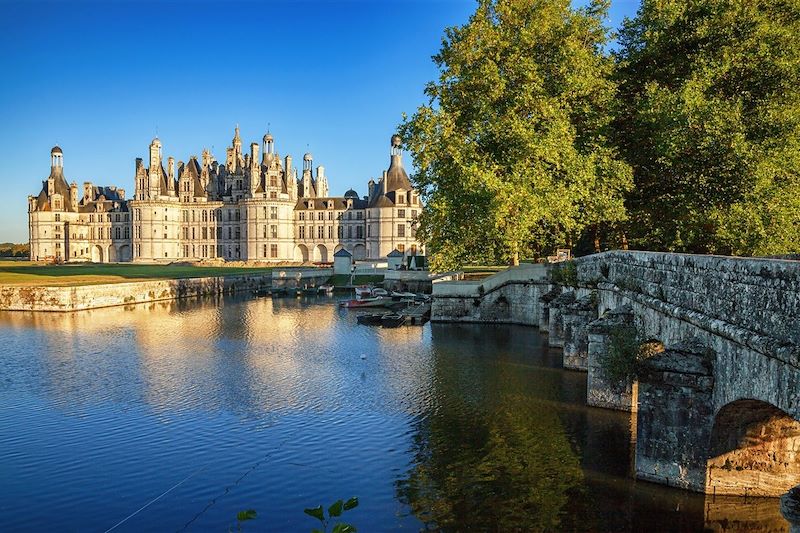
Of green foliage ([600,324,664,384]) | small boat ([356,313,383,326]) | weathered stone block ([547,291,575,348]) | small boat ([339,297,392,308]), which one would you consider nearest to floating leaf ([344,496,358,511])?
green foliage ([600,324,664,384])

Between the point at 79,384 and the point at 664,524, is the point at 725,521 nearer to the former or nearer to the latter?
the point at 664,524

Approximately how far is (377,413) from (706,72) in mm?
20974

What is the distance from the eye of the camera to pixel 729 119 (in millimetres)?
26438

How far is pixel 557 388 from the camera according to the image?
2225cm

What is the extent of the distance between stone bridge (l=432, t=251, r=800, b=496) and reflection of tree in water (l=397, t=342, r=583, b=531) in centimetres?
231

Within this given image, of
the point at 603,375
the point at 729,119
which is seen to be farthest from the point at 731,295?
the point at 729,119

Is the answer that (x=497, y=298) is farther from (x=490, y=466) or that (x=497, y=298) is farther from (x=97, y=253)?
(x=97, y=253)

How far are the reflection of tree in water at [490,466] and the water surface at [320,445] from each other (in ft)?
0.18

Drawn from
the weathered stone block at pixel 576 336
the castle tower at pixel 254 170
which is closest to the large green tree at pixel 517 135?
the weathered stone block at pixel 576 336

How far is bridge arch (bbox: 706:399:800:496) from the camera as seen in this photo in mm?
11523

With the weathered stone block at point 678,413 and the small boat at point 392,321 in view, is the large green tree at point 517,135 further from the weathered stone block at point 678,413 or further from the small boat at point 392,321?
the weathered stone block at point 678,413

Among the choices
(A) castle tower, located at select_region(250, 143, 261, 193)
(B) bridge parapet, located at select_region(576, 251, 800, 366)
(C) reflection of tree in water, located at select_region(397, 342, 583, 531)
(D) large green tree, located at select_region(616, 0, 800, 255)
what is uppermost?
(A) castle tower, located at select_region(250, 143, 261, 193)

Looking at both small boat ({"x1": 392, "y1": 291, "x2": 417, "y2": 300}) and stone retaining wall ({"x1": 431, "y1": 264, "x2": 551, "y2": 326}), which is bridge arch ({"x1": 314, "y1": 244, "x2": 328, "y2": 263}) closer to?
small boat ({"x1": 392, "y1": 291, "x2": 417, "y2": 300})

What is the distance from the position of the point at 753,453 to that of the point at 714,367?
6.52 feet
